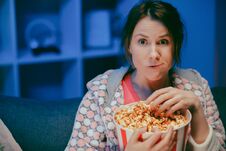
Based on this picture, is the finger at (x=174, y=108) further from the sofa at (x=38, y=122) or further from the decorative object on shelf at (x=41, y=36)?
the decorative object on shelf at (x=41, y=36)

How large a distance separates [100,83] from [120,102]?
103mm

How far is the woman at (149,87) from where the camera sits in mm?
1169

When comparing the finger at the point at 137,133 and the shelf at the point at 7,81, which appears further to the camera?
the shelf at the point at 7,81

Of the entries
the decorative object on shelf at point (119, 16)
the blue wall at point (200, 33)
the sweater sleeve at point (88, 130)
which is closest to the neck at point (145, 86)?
the sweater sleeve at point (88, 130)

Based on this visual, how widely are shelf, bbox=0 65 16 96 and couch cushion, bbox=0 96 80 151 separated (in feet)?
2.12

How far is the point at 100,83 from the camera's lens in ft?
4.47

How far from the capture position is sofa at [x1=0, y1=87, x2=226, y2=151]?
4.79 ft

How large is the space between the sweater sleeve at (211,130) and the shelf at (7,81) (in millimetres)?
1134

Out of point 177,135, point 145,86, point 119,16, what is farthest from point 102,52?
point 177,135

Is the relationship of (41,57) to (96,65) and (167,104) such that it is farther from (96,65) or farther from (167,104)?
(167,104)

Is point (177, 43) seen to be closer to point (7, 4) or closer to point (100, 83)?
point (100, 83)

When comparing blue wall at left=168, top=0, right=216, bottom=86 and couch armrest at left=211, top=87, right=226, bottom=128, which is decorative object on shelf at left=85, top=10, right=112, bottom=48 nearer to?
blue wall at left=168, top=0, right=216, bottom=86

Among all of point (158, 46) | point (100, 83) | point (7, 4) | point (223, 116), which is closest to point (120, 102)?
point (100, 83)

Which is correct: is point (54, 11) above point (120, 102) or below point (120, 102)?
above
